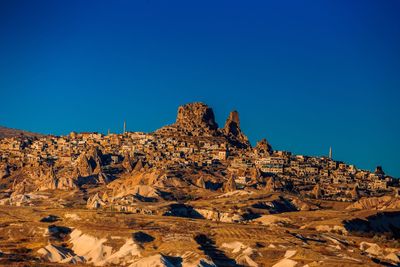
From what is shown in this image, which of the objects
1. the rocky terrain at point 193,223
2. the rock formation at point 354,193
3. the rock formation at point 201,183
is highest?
the rock formation at point 201,183

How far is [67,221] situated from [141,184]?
48983 millimetres

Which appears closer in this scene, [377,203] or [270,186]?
[377,203]

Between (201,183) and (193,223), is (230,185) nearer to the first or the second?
(201,183)

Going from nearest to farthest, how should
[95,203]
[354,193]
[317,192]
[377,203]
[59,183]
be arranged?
[95,203]
[377,203]
[354,193]
[317,192]
[59,183]

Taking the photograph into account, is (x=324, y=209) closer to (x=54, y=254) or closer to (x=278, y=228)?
(x=278, y=228)

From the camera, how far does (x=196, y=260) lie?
102688 mm

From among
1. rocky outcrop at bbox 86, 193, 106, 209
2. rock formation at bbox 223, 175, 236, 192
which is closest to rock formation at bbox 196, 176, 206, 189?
rock formation at bbox 223, 175, 236, 192

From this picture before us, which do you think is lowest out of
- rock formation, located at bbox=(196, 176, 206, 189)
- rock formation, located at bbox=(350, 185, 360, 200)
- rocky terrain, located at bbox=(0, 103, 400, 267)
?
rocky terrain, located at bbox=(0, 103, 400, 267)

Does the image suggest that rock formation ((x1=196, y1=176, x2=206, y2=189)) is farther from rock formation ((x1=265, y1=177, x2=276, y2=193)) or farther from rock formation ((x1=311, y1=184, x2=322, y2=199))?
rock formation ((x1=311, y1=184, x2=322, y2=199))

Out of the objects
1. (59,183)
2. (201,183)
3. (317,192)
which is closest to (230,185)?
(201,183)

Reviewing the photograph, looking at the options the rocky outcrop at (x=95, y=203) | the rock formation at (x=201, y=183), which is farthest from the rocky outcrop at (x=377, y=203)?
the rocky outcrop at (x=95, y=203)

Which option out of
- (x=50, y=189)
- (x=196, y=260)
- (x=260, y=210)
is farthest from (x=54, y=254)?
(x=50, y=189)

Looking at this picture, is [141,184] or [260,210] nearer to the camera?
[260,210]

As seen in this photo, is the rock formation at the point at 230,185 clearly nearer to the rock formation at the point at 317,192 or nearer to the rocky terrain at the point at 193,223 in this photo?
the rocky terrain at the point at 193,223
